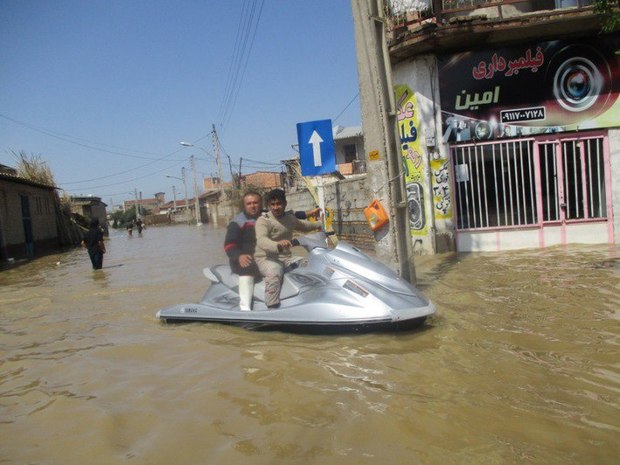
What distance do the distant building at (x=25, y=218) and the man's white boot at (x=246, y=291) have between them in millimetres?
15015

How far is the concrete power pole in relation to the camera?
641cm

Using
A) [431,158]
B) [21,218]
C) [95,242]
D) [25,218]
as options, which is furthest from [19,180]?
[431,158]

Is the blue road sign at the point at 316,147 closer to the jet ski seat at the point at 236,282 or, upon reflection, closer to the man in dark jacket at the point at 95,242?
the jet ski seat at the point at 236,282

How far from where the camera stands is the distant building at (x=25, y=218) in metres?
17.4

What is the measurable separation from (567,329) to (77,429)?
3950mm

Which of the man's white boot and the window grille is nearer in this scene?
the man's white boot

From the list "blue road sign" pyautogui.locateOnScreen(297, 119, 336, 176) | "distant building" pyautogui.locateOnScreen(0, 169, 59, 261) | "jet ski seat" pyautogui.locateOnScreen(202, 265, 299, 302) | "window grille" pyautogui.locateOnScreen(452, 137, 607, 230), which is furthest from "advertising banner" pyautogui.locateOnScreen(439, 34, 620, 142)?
"distant building" pyautogui.locateOnScreen(0, 169, 59, 261)

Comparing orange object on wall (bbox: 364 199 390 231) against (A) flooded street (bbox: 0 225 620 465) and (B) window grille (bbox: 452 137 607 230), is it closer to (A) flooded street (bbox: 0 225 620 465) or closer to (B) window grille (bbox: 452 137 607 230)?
(A) flooded street (bbox: 0 225 620 465)

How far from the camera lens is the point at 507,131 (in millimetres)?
9914

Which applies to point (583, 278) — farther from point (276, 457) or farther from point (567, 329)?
point (276, 457)

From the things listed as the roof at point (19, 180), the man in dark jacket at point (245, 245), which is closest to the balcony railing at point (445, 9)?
the man in dark jacket at point (245, 245)

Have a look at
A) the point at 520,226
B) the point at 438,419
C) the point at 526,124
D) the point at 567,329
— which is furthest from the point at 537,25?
the point at 438,419

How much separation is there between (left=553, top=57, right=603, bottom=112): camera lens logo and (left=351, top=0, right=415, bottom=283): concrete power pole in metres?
5.12

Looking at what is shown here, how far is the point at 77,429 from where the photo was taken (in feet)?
9.73
